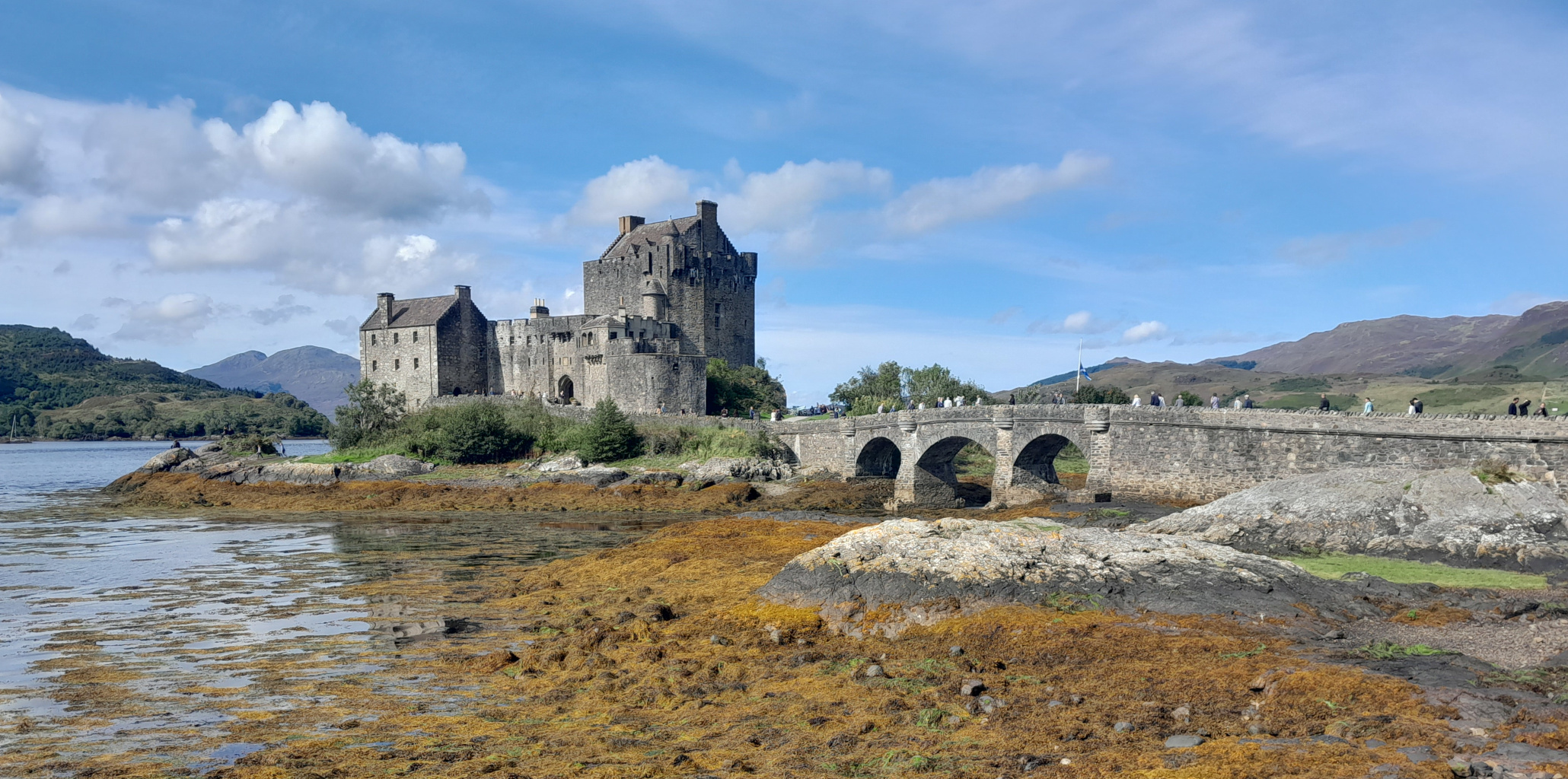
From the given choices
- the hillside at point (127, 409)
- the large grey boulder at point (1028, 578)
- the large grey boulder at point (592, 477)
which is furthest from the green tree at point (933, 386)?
the hillside at point (127, 409)

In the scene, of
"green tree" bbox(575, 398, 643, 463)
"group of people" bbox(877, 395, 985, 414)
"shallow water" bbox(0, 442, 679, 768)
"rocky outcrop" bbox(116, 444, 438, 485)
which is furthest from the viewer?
"rocky outcrop" bbox(116, 444, 438, 485)

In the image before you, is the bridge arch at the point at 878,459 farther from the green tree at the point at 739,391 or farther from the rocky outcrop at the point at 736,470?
the green tree at the point at 739,391

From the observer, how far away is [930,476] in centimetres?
4644

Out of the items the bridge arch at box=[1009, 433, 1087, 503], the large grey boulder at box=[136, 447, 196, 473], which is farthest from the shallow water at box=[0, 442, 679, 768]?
the large grey boulder at box=[136, 447, 196, 473]

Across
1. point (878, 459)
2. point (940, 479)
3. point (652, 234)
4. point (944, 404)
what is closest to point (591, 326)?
point (652, 234)

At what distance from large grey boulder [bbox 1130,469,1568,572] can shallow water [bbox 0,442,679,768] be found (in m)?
18.7

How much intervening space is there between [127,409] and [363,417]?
129 metres

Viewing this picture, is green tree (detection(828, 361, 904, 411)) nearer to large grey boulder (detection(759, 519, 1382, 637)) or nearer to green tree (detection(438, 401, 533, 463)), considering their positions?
green tree (detection(438, 401, 533, 463))

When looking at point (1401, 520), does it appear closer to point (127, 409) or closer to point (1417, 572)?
point (1417, 572)

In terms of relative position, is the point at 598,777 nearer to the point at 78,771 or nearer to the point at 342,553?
the point at 78,771

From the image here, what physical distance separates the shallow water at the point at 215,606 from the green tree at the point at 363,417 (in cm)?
2355

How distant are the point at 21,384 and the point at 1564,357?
827 ft

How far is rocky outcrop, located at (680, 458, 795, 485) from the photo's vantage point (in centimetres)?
5300

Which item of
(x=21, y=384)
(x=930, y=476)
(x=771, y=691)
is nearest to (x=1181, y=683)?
(x=771, y=691)
